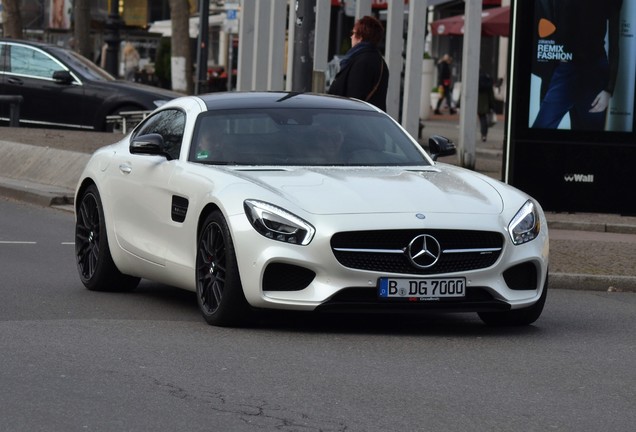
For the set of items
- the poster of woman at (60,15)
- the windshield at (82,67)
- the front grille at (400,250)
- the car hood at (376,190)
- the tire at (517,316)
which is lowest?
the tire at (517,316)

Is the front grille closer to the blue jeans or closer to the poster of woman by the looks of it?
the blue jeans

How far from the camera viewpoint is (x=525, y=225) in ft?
30.6

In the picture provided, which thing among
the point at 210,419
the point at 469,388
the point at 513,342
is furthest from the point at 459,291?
the point at 210,419

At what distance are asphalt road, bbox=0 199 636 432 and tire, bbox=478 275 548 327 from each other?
81 millimetres

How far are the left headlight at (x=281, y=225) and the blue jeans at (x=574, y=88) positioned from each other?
854cm

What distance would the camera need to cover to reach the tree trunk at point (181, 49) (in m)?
40.1

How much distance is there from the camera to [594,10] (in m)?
16.8

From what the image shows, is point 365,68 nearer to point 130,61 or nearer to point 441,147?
point 441,147

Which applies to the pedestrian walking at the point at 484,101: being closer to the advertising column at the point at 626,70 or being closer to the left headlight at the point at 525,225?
the advertising column at the point at 626,70

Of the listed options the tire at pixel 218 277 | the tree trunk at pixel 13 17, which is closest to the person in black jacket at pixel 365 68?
the tire at pixel 218 277

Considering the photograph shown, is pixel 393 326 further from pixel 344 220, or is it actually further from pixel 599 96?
pixel 599 96

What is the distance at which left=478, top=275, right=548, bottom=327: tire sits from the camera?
9555 mm

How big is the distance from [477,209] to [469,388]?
1.84m

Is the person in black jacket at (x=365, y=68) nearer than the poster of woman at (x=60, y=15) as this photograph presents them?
Yes
